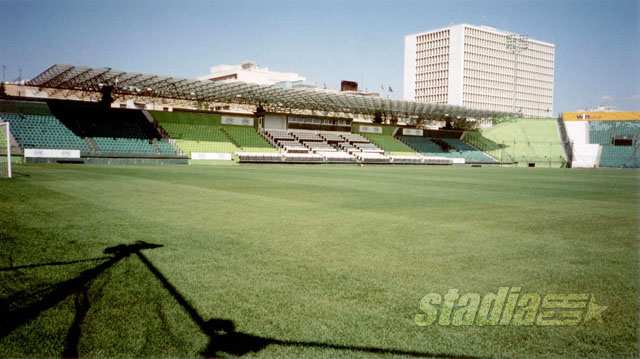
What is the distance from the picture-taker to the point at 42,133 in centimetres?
4097

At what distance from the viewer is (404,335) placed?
150 inches

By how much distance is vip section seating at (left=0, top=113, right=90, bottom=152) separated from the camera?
3922cm

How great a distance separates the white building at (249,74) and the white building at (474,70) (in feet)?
165

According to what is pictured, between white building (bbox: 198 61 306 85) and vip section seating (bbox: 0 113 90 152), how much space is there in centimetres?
6347

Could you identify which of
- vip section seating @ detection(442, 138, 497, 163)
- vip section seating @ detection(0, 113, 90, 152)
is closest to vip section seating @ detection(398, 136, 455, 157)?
vip section seating @ detection(442, 138, 497, 163)

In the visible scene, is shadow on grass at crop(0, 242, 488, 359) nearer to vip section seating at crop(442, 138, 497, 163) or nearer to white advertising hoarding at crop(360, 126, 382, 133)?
white advertising hoarding at crop(360, 126, 382, 133)

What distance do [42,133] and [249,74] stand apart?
70.3 meters

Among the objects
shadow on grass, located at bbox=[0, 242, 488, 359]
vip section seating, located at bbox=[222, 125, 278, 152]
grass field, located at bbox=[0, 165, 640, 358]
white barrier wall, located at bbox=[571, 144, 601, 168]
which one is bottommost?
white barrier wall, located at bbox=[571, 144, 601, 168]

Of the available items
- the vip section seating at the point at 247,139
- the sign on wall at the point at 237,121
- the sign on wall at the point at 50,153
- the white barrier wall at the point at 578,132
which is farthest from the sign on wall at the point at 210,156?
the white barrier wall at the point at 578,132

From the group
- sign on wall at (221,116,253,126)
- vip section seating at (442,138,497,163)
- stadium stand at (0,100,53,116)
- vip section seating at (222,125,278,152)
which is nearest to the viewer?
stadium stand at (0,100,53,116)

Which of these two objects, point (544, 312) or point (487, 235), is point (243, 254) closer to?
point (544, 312)

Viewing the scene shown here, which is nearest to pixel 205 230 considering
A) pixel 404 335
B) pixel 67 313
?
pixel 67 313

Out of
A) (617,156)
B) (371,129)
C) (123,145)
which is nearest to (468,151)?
(371,129)

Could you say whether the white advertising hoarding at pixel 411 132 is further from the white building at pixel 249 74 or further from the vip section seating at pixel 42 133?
the vip section seating at pixel 42 133
